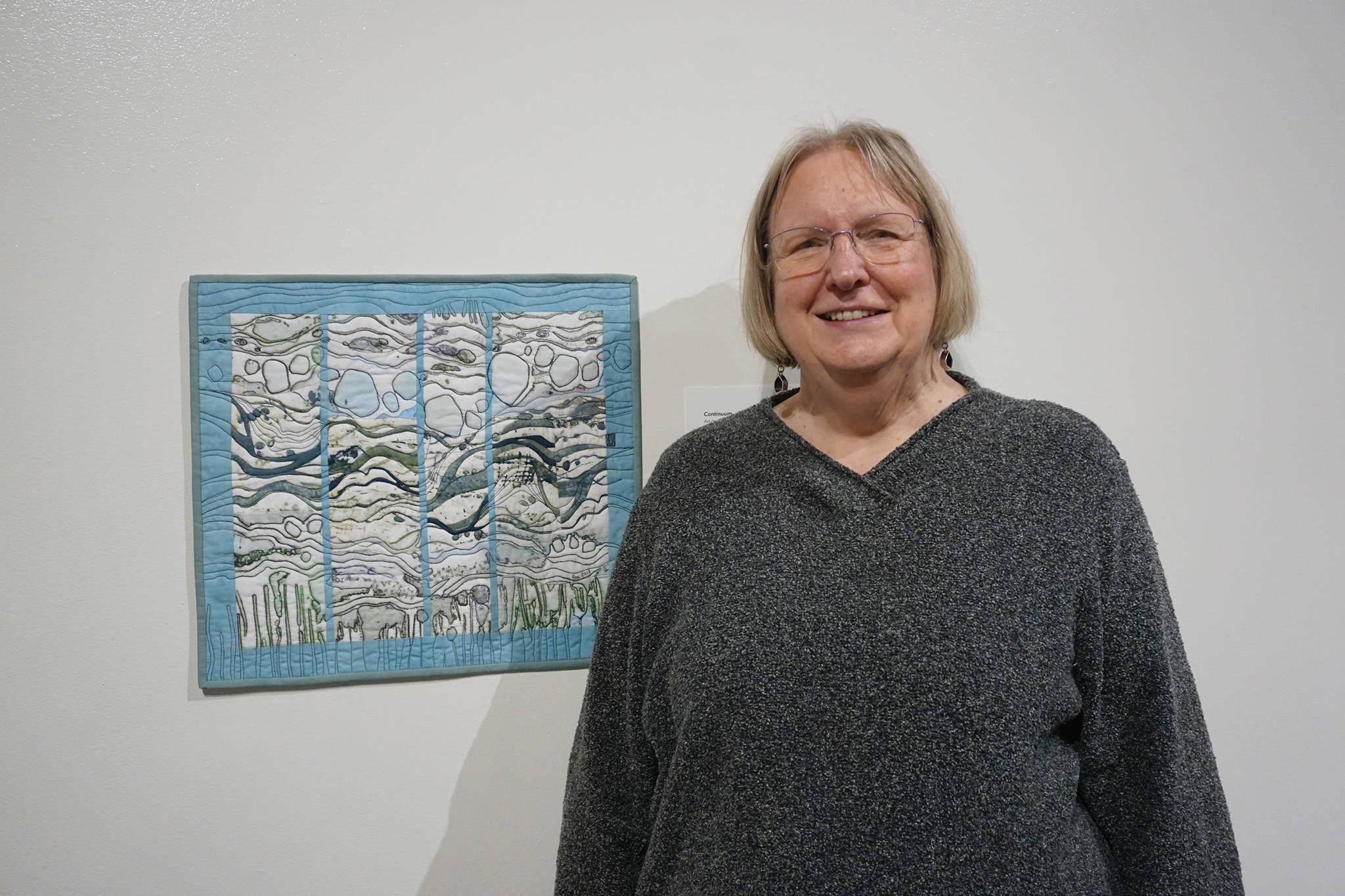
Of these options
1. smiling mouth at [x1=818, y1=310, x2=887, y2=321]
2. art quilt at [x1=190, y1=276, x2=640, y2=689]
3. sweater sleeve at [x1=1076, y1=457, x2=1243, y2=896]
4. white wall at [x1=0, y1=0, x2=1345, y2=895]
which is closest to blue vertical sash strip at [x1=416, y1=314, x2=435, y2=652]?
art quilt at [x1=190, y1=276, x2=640, y2=689]

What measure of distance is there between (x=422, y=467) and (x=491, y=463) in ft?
0.33

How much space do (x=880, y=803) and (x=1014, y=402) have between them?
50 cm

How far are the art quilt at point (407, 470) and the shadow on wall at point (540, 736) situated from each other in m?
0.04

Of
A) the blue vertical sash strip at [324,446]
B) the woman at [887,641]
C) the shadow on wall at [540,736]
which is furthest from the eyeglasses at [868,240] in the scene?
the blue vertical sash strip at [324,446]

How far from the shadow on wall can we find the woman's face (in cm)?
31

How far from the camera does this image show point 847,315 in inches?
39.0

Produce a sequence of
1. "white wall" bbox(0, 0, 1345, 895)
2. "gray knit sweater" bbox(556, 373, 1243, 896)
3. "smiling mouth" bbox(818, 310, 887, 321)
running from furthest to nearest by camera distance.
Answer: "white wall" bbox(0, 0, 1345, 895), "smiling mouth" bbox(818, 310, 887, 321), "gray knit sweater" bbox(556, 373, 1243, 896)

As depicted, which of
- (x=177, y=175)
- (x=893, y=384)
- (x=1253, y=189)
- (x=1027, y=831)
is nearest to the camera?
(x=1027, y=831)

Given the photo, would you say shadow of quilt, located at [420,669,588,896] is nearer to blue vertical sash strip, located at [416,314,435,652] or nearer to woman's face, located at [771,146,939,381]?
blue vertical sash strip, located at [416,314,435,652]

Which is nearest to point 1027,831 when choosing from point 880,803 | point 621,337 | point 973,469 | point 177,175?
point 880,803

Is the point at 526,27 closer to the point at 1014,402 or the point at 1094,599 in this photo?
the point at 1014,402

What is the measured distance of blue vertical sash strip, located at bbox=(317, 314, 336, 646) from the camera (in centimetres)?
126

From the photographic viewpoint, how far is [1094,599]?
935 mm

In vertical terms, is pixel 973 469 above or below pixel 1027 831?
above
